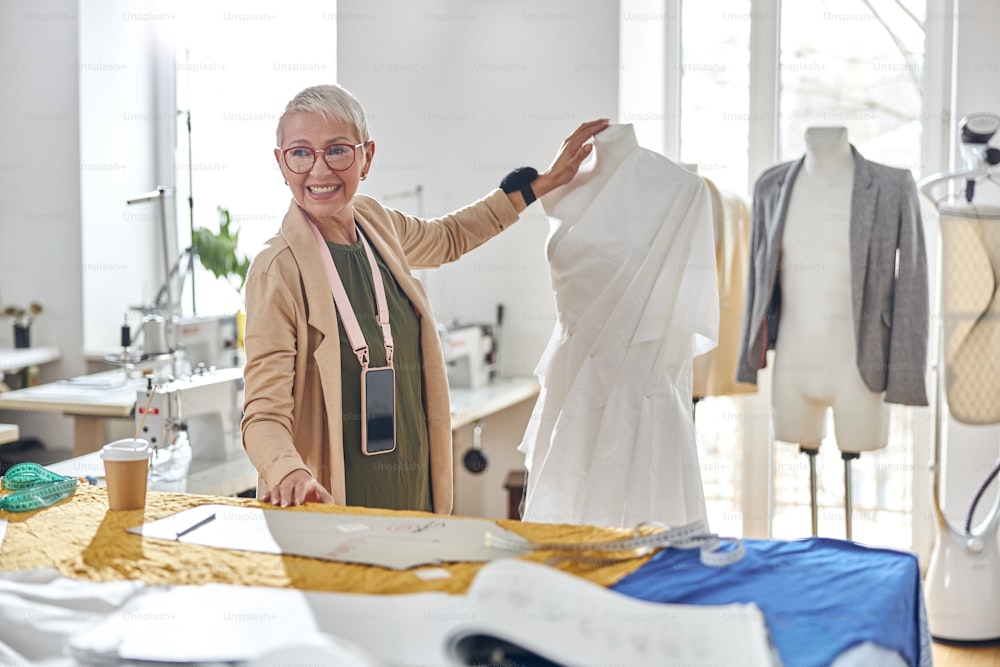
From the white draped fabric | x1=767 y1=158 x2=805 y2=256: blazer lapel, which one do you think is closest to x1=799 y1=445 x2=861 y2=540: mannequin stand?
x1=767 y1=158 x2=805 y2=256: blazer lapel

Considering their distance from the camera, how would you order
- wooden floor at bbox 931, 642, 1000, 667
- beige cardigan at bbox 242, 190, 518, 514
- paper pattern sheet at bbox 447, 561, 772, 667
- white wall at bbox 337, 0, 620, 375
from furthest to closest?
white wall at bbox 337, 0, 620, 375
wooden floor at bbox 931, 642, 1000, 667
beige cardigan at bbox 242, 190, 518, 514
paper pattern sheet at bbox 447, 561, 772, 667

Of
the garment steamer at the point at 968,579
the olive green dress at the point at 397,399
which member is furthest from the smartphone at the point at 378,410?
the garment steamer at the point at 968,579

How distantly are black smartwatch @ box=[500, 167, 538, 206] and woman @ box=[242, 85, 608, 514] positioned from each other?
1.22 ft

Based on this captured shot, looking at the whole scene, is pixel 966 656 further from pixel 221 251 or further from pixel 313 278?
pixel 221 251

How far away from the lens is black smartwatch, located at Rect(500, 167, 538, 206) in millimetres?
2396

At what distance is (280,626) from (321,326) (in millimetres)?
880

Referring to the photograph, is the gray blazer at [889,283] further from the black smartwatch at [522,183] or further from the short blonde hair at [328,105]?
the short blonde hair at [328,105]

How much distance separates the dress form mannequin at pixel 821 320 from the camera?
2.99 metres

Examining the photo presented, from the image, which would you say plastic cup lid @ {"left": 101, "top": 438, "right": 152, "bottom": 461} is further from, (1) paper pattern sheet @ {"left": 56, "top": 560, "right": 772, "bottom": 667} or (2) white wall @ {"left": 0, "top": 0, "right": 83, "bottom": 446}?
(2) white wall @ {"left": 0, "top": 0, "right": 83, "bottom": 446}

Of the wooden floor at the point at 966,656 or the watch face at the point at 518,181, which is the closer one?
the watch face at the point at 518,181

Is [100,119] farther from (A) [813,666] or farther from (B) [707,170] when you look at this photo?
(A) [813,666]

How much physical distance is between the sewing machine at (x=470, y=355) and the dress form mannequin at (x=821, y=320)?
1.23m

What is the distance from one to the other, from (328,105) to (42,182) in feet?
11.1

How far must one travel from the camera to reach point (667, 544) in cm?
132
